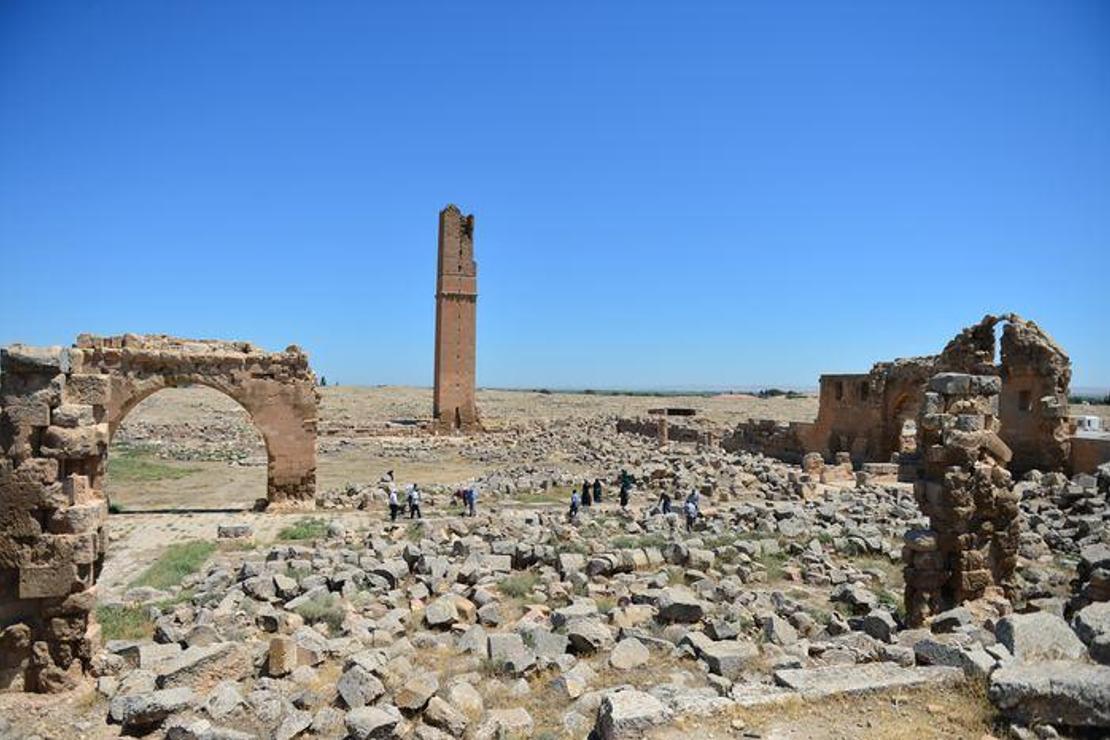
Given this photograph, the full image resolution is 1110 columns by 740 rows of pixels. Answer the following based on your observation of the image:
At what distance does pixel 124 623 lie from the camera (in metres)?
8.20

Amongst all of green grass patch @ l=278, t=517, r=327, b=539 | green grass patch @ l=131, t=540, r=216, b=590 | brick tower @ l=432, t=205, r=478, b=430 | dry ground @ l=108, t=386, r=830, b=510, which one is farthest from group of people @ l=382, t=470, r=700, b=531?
brick tower @ l=432, t=205, r=478, b=430

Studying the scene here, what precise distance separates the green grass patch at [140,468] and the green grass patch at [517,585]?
58.0 feet

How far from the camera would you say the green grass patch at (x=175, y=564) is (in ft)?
34.1

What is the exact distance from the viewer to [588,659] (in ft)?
23.1

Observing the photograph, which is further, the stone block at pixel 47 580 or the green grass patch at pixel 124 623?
the green grass patch at pixel 124 623

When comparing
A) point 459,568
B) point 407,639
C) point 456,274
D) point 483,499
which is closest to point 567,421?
point 456,274

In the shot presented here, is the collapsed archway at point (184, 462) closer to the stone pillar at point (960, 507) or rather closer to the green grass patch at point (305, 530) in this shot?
the green grass patch at point (305, 530)

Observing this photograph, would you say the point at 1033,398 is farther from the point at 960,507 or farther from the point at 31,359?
the point at 31,359

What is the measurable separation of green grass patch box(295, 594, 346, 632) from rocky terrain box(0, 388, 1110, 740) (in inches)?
1.3

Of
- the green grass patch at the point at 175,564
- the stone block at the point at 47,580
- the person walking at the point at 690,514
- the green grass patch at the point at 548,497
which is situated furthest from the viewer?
the green grass patch at the point at 548,497

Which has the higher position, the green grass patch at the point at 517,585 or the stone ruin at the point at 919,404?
the stone ruin at the point at 919,404

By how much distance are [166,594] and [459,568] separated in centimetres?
391

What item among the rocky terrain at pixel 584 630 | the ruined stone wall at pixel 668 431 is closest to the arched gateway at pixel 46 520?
the rocky terrain at pixel 584 630

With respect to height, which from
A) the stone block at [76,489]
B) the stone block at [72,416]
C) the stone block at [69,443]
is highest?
the stone block at [72,416]
